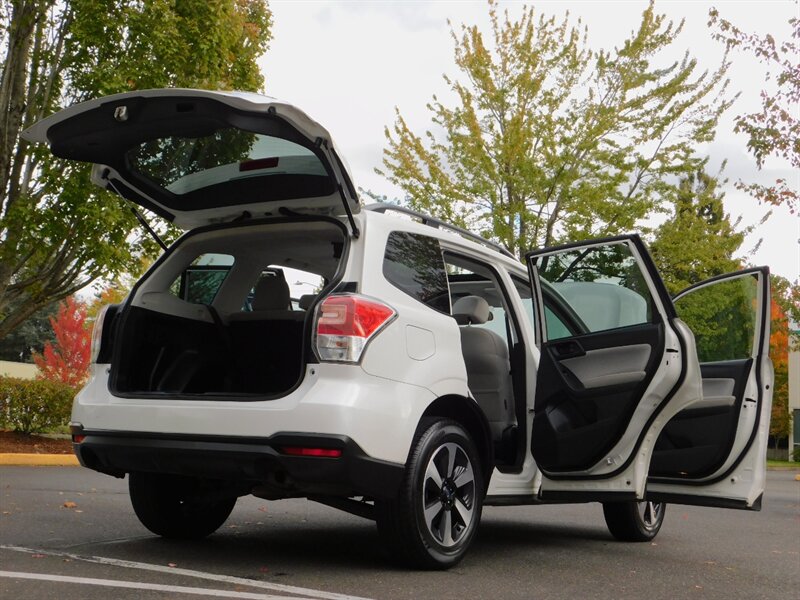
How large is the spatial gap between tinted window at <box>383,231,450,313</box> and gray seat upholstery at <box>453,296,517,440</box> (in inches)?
31.4

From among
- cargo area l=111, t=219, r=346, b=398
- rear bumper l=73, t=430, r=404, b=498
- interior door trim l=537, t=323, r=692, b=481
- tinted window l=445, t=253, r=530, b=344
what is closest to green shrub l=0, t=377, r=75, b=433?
tinted window l=445, t=253, r=530, b=344

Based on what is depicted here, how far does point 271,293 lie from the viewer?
5992 mm

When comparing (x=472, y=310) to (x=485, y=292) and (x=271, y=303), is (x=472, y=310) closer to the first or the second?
(x=271, y=303)

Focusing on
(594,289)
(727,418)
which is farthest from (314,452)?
(727,418)

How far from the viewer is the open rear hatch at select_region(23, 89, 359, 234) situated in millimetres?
4738

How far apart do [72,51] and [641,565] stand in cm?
1111

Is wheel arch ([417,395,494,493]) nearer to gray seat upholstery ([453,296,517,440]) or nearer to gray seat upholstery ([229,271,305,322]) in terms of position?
gray seat upholstery ([453,296,517,440])

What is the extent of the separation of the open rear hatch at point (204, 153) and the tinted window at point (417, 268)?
1.10 ft

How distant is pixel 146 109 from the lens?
5.01 meters

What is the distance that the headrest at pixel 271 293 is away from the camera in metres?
5.96

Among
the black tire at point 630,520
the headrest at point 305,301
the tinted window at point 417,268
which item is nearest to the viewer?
the tinted window at point 417,268

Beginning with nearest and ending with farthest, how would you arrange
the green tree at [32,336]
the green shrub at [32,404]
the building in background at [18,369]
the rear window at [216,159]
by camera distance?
the rear window at [216,159]
the green shrub at [32,404]
the building in background at [18,369]
the green tree at [32,336]

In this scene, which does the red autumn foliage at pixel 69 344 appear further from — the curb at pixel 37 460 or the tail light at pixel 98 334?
the tail light at pixel 98 334

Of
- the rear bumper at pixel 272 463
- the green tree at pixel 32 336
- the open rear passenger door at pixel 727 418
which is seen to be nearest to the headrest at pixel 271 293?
the rear bumper at pixel 272 463
